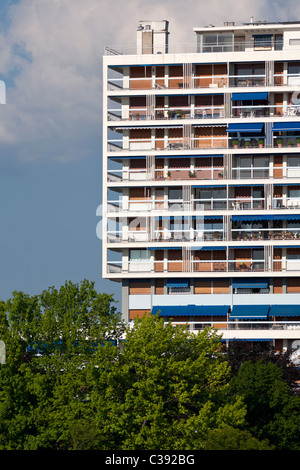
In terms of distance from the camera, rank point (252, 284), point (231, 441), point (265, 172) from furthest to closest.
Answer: point (265, 172) < point (252, 284) < point (231, 441)

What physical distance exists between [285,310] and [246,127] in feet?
50.7

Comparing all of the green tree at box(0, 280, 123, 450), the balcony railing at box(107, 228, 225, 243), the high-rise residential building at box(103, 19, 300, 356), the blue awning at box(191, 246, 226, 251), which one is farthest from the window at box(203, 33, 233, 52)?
→ the green tree at box(0, 280, 123, 450)

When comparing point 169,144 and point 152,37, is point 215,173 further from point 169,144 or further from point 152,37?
point 152,37

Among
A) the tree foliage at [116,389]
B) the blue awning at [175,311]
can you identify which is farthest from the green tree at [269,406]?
the blue awning at [175,311]

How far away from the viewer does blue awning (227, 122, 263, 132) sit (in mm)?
89062

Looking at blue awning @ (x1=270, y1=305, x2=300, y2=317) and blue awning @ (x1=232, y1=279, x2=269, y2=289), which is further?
blue awning @ (x1=232, y1=279, x2=269, y2=289)

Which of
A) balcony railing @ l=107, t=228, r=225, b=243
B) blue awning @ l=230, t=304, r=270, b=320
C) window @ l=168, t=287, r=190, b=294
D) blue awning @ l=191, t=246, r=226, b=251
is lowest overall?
blue awning @ l=230, t=304, r=270, b=320

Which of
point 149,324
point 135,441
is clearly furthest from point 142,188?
point 135,441

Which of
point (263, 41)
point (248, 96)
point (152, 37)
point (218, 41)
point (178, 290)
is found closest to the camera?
point (248, 96)

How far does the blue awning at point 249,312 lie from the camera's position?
87.2 m

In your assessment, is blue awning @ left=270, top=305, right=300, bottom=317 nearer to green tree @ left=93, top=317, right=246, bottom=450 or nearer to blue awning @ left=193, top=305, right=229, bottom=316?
blue awning @ left=193, top=305, right=229, bottom=316

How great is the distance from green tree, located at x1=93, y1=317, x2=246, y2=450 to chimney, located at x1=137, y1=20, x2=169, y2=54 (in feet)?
124

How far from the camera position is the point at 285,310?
8769 cm


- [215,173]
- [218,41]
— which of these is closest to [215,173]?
[215,173]
